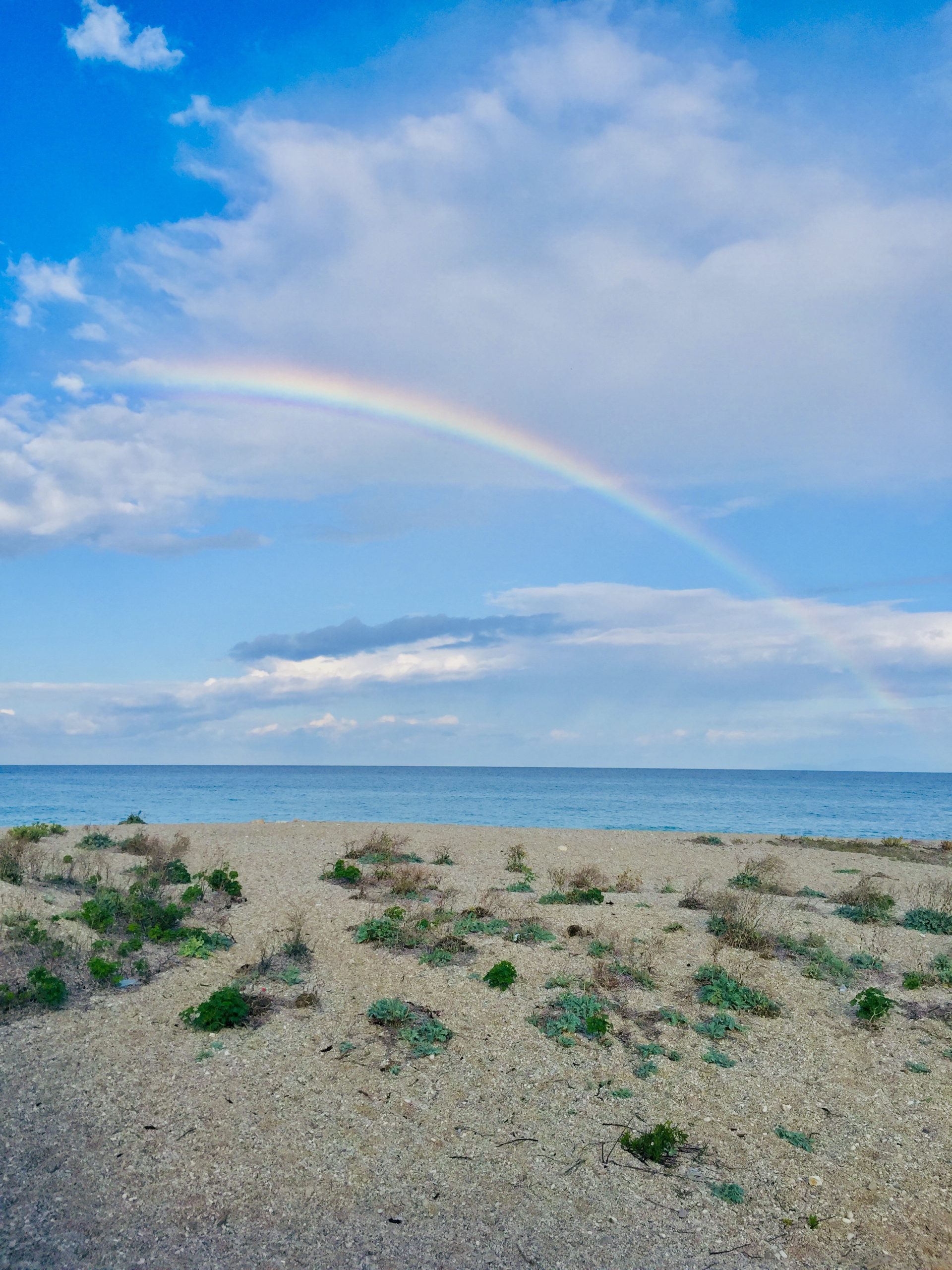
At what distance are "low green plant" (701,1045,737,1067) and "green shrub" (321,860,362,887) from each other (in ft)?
36.1

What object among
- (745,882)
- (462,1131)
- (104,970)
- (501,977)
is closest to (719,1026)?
(501,977)

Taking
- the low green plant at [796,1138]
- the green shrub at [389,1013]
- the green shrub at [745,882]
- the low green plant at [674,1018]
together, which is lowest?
the green shrub at [745,882]

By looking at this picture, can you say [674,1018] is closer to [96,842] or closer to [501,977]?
[501,977]

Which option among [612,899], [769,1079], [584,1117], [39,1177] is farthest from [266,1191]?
[612,899]

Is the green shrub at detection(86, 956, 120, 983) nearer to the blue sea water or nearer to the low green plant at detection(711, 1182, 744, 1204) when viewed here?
the low green plant at detection(711, 1182, 744, 1204)

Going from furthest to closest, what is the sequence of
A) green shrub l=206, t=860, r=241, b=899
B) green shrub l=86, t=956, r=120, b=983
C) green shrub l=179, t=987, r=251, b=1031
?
green shrub l=206, t=860, r=241, b=899
green shrub l=86, t=956, r=120, b=983
green shrub l=179, t=987, r=251, b=1031

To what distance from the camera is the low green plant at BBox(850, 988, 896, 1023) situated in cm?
1046

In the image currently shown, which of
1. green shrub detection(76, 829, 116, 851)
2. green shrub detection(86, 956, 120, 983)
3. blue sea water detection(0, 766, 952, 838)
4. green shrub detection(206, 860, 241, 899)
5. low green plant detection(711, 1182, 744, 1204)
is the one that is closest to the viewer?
low green plant detection(711, 1182, 744, 1204)

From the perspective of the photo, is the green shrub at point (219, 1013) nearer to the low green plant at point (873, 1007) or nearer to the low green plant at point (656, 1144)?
→ the low green plant at point (656, 1144)

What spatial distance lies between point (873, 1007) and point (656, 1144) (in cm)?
481

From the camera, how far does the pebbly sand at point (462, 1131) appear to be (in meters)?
6.05

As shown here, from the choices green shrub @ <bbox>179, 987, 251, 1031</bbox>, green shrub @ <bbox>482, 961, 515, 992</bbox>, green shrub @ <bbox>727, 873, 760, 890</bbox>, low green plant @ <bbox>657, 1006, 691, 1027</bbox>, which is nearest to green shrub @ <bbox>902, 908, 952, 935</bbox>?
green shrub @ <bbox>727, 873, 760, 890</bbox>

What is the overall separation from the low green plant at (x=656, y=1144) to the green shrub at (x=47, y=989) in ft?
23.5

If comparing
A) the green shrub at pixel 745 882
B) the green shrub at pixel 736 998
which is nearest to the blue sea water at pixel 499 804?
the green shrub at pixel 745 882
